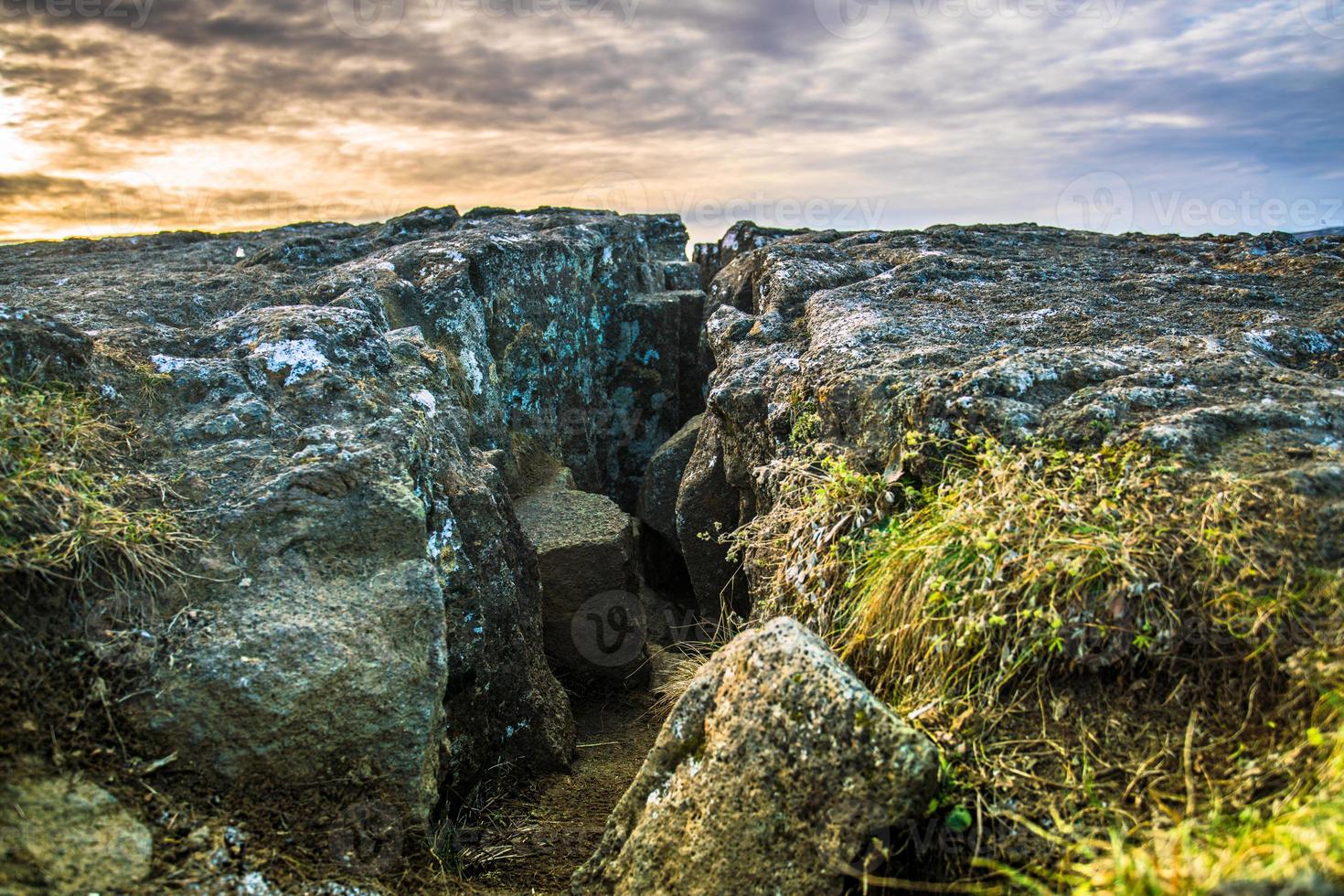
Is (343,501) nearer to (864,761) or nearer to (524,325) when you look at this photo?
(864,761)

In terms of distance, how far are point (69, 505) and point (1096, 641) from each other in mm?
4119

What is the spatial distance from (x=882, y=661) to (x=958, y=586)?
49cm


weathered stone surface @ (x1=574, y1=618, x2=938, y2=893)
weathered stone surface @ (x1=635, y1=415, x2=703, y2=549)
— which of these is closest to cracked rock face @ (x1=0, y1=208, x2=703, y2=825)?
weathered stone surface @ (x1=574, y1=618, x2=938, y2=893)

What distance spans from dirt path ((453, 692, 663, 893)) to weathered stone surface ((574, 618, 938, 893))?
76 centimetres

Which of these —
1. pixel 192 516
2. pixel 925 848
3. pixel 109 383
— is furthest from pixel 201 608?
pixel 925 848

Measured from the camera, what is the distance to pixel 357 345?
17.7ft

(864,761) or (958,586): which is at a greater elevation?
(958,586)

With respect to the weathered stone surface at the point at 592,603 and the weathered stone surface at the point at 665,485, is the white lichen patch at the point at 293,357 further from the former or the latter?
the weathered stone surface at the point at 665,485

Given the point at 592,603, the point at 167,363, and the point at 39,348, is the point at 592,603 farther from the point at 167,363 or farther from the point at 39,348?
the point at 39,348

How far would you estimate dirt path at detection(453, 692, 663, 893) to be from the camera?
14.1 ft

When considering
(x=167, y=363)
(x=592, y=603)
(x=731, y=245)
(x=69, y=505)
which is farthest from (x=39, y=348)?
(x=731, y=245)

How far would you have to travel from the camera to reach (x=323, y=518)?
4094 mm

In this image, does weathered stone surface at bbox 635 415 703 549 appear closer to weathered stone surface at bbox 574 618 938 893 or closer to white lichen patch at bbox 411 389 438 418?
white lichen patch at bbox 411 389 438 418

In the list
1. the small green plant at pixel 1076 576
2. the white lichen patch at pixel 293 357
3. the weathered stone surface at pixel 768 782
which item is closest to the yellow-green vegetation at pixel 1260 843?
the small green plant at pixel 1076 576
